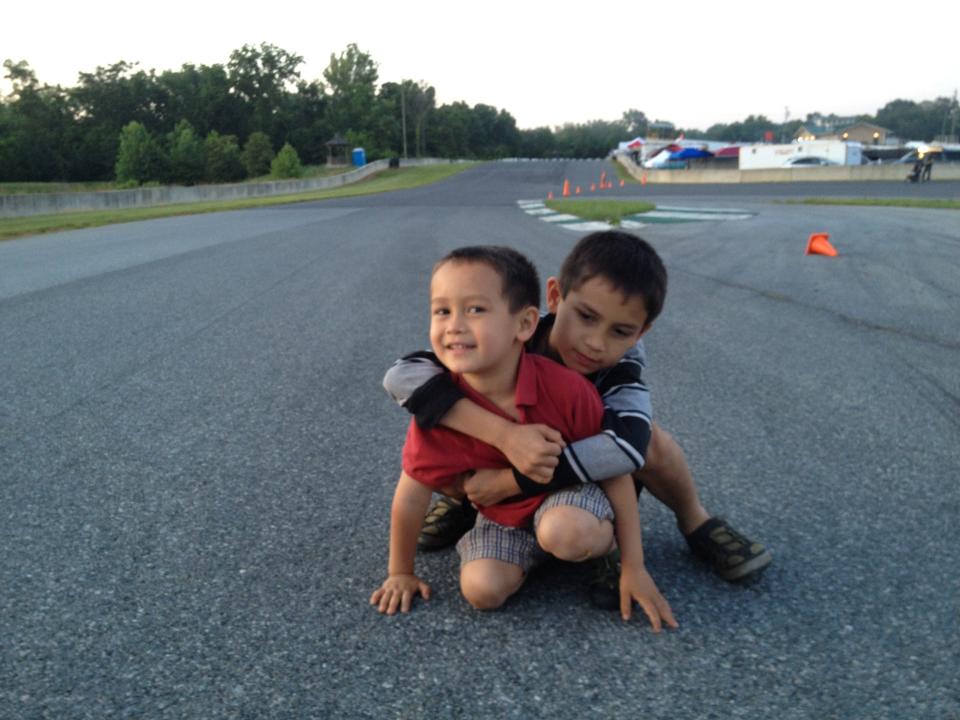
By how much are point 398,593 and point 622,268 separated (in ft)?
4.06

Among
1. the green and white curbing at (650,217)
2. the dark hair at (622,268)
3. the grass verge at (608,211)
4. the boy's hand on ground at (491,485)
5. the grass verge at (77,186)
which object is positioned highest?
the grass verge at (77,186)

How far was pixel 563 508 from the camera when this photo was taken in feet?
8.11

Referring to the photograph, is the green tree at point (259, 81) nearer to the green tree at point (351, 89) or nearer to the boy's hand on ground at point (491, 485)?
the green tree at point (351, 89)

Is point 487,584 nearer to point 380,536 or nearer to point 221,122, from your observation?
point 380,536

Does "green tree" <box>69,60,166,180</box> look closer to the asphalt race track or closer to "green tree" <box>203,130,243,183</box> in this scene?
"green tree" <box>203,130,243,183</box>

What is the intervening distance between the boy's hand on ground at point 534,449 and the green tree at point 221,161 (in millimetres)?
93328

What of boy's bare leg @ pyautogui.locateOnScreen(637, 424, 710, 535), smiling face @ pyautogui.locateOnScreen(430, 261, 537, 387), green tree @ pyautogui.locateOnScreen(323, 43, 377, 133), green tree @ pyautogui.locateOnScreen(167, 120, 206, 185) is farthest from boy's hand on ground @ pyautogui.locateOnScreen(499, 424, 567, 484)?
green tree @ pyautogui.locateOnScreen(323, 43, 377, 133)

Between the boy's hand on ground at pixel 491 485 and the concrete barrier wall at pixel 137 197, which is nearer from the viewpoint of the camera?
the boy's hand on ground at pixel 491 485

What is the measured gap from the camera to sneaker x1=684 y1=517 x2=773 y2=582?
270 cm

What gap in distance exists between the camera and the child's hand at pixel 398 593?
2580 millimetres

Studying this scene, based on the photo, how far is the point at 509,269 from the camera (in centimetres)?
242

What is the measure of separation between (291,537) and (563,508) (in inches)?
44.4

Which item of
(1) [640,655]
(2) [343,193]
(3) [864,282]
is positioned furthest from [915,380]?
(2) [343,193]

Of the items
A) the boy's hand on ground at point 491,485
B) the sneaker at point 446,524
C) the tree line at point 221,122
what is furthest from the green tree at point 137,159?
the boy's hand on ground at point 491,485
